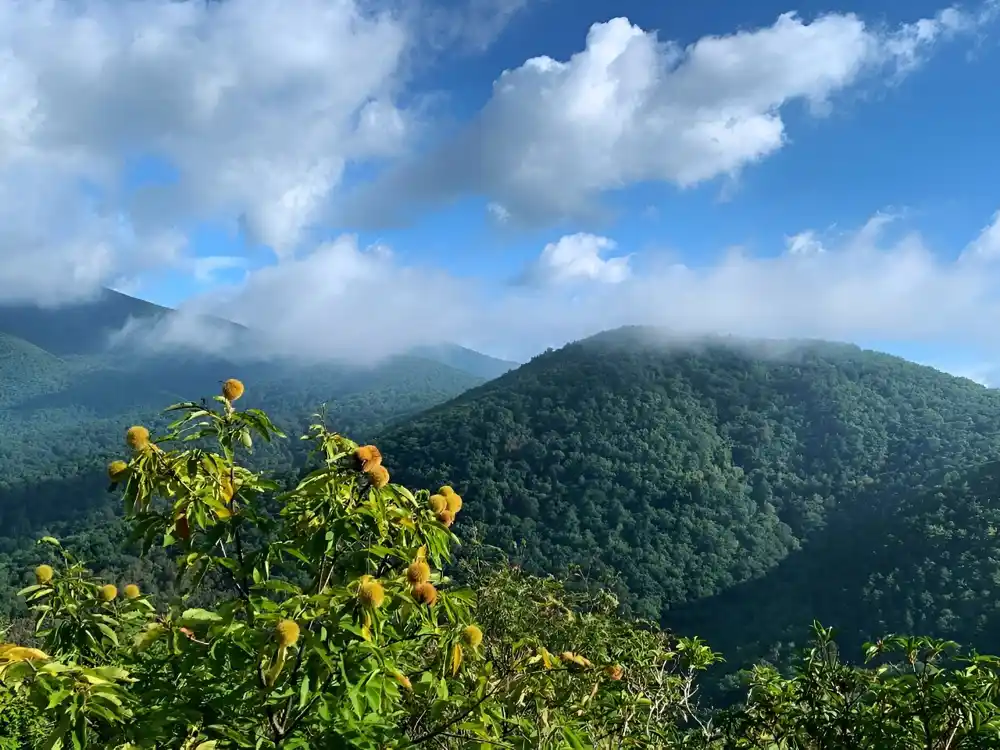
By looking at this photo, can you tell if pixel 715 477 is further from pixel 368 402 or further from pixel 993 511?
pixel 368 402

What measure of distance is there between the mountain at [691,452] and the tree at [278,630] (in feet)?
173

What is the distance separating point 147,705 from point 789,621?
198ft

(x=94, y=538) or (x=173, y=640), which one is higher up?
(x=173, y=640)

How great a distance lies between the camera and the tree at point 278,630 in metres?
2.37

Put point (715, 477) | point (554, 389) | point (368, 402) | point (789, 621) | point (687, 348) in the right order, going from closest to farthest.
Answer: point (789, 621) < point (715, 477) < point (554, 389) < point (687, 348) < point (368, 402)

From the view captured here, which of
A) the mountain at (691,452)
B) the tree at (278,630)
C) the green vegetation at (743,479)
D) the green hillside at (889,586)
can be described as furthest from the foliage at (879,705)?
the mountain at (691,452)

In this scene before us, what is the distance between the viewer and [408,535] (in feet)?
9.84

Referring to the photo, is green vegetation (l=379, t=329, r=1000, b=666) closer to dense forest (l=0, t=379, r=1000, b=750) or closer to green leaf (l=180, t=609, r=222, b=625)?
dense forest (l=0, t=379, r=1000, b=750)

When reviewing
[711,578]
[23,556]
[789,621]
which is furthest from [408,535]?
[23,556]

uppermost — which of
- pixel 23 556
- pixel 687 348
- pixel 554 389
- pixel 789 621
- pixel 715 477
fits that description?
pixel 687 348

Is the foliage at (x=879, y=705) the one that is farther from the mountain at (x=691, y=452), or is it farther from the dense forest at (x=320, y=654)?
the mountain at (x=691, y=452)

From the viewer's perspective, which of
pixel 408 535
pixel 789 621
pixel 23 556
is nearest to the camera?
pixel 408 535

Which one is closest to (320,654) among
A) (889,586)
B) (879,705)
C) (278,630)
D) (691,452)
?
(278,630)

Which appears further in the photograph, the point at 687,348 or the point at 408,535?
the point at 687,348
